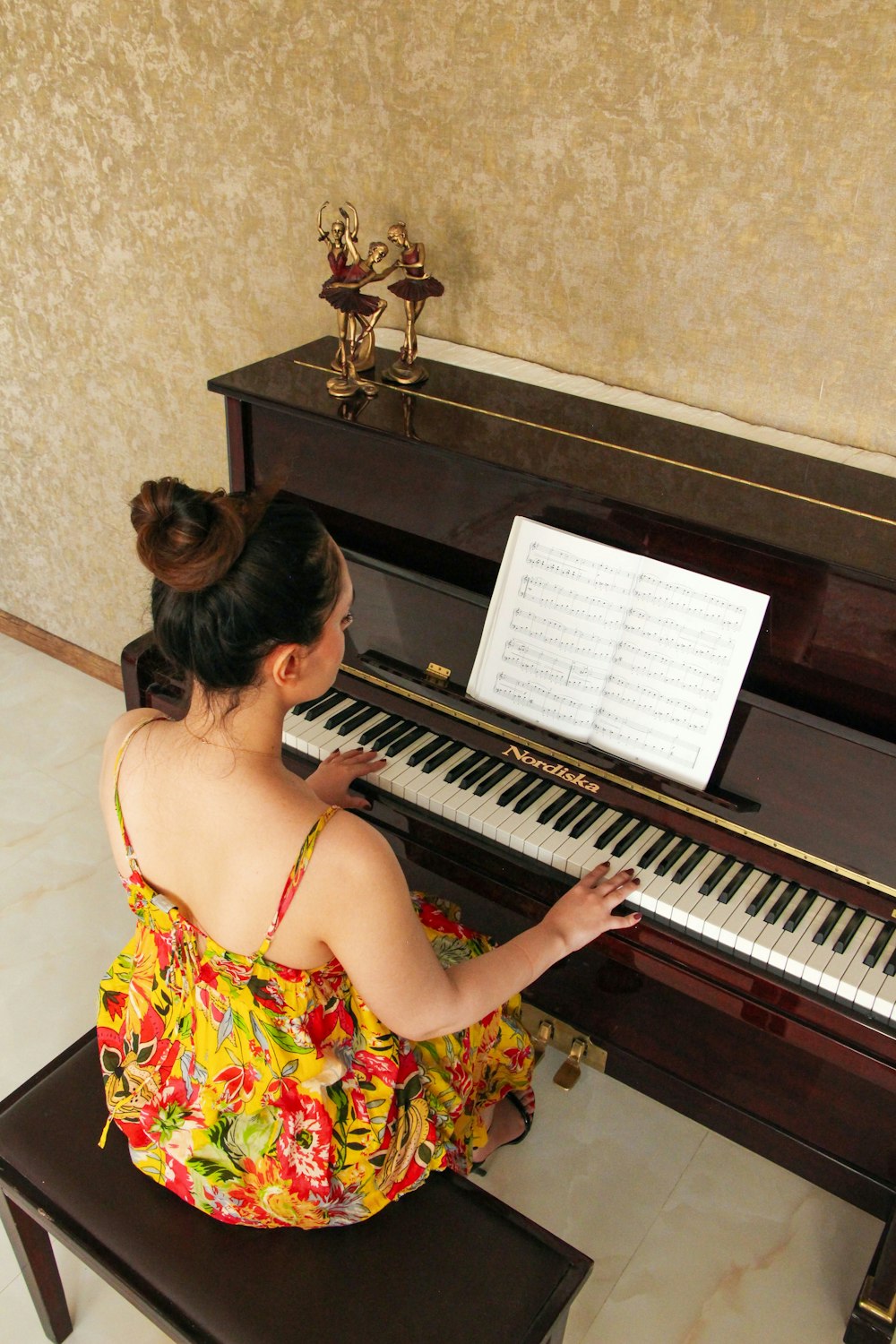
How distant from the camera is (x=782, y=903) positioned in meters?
1.61

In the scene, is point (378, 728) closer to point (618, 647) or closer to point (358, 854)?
point (618, 647)

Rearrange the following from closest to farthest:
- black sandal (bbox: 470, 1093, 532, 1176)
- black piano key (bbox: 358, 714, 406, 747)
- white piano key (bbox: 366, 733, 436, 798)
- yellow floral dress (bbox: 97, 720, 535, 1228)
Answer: yellow floral dress (bbox: 97, 720, 535, 1228)
white piano key (bbox: 366, 733, 436, 798)
black piano key (bbox: 358, 714, 406, 747)
black sandal (bbox: 470, 1093, 532, 1176)

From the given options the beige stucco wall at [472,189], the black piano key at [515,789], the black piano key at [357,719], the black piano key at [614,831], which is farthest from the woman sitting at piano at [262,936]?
the beige stucco wall at [472,189]

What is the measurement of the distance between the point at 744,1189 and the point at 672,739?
0.95 metres

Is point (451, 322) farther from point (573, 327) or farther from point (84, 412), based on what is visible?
point (84, 412)

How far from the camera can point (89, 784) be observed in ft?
9.71

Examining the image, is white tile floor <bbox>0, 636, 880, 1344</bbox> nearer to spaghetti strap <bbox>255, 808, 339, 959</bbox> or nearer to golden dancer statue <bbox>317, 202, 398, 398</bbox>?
spaghetti strap <bbox>255, 808, 339, 959</bbox>

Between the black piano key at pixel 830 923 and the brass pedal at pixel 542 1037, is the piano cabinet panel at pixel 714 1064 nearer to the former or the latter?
the brass pedal at pixel 542 1037

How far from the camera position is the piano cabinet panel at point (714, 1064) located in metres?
1.83

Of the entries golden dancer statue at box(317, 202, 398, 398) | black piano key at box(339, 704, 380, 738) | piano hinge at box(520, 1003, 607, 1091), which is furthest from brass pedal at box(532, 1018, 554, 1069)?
golden dancer statue at box(317, 202, 398, 398)

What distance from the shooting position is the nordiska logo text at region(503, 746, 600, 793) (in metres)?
1.76

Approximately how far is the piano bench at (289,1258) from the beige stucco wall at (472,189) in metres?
1.06

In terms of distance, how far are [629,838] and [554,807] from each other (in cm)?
13

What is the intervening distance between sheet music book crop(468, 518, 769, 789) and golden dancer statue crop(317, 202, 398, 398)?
1.49 ft
